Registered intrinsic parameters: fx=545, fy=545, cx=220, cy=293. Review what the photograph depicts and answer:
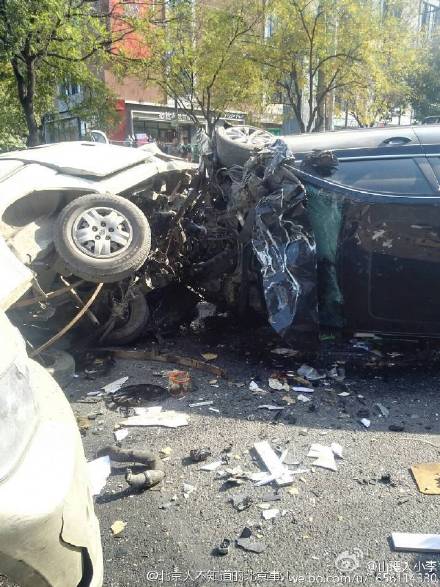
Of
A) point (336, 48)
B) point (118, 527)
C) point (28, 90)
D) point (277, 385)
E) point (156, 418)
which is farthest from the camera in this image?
point (336, 48)

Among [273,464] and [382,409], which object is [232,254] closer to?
[382,409]

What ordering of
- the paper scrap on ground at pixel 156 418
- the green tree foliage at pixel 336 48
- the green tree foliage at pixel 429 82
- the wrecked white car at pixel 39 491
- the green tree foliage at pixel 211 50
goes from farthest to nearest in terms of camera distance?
1. the green tree foliage at pixel 429 82
2. the green tree foliage at pixel 211 50
3. the green tree foliage at pixel 336 48
4. the paper scrap on ground at pixel 156 418
5. the wrecked white car at pixel 39 491

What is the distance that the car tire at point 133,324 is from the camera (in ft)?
15.2

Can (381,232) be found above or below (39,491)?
above

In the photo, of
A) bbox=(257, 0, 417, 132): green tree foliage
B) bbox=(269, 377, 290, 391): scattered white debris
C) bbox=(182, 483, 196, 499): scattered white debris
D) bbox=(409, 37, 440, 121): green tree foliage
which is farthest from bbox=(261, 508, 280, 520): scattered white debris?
bbox=(409, 37, 440, 121): green tree foliage

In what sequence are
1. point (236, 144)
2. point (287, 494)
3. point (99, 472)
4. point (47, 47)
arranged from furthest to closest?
point (47, 47) → point (236, 144) → point (99, 472) → point (287, 494)

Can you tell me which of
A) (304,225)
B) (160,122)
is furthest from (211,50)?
(304,225)

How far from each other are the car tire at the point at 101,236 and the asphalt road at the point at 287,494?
0.92m

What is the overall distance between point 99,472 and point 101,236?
1.60m

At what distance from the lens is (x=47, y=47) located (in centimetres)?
1318

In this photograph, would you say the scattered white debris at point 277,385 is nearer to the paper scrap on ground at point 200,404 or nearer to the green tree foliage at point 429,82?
the paper scrap on ground at point 200,404

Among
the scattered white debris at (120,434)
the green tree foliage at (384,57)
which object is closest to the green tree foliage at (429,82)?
the green tree foliage at (384,57)

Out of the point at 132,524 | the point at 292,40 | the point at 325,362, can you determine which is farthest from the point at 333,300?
the point at 292,40

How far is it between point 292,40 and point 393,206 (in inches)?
684
